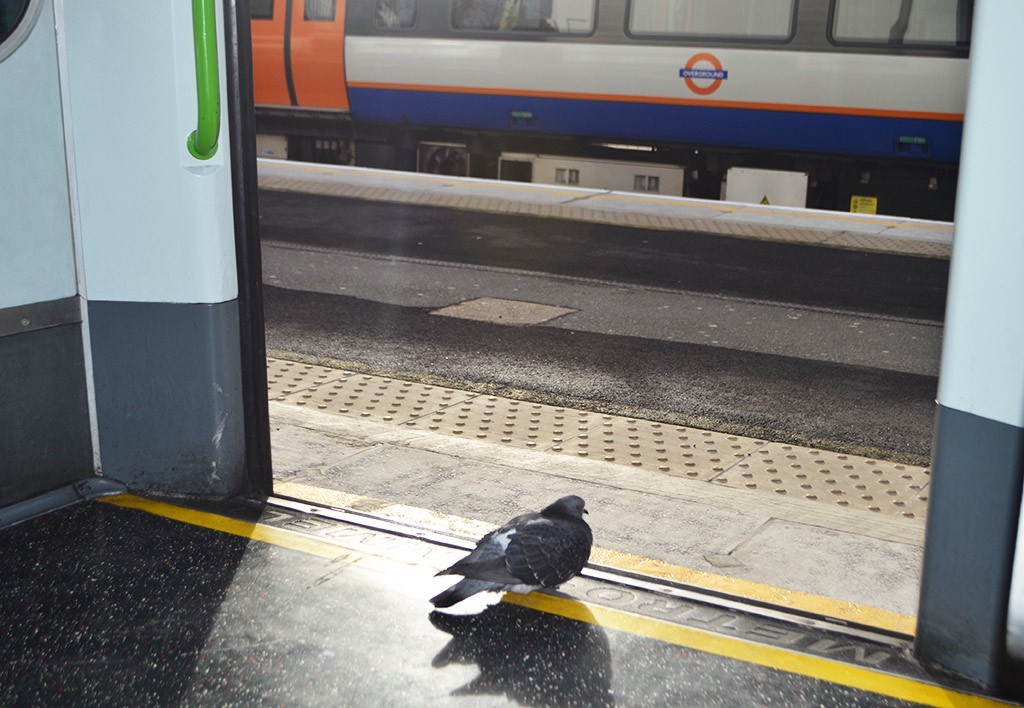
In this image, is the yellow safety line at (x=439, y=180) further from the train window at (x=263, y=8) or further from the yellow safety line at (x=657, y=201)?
the train window at (x=263, y=8)

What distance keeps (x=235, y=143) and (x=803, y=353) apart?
4168mm

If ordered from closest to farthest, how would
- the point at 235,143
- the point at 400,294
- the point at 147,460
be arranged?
the point at 235,143 < the point at 147,460 < the point at 400,294

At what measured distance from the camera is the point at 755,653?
9.77 feet

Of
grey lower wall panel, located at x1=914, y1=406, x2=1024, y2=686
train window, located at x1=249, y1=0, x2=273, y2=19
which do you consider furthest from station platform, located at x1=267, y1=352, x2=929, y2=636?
train window, located at x1=249, y1=0, x2=273, y2=19

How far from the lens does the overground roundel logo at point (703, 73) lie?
12141mm

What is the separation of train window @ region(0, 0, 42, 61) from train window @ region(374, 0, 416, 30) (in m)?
10.5

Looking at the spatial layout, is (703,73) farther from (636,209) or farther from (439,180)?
(439,180)

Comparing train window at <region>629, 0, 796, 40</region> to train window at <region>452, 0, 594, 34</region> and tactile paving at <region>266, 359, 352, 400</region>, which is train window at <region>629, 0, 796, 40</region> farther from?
tactile paving at <region>266, 359, 352, 400</region>

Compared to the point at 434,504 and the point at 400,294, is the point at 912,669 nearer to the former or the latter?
the point at 434,504

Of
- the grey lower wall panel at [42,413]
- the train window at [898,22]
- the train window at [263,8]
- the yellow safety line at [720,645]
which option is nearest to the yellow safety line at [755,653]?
the yellow safety line at [720,645]

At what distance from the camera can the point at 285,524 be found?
3746 millimetres

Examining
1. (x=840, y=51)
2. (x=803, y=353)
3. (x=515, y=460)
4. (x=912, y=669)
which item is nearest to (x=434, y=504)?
(x=515, y=460)

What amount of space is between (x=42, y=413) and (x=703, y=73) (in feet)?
32.0

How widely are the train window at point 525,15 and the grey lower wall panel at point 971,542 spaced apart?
10.5m
